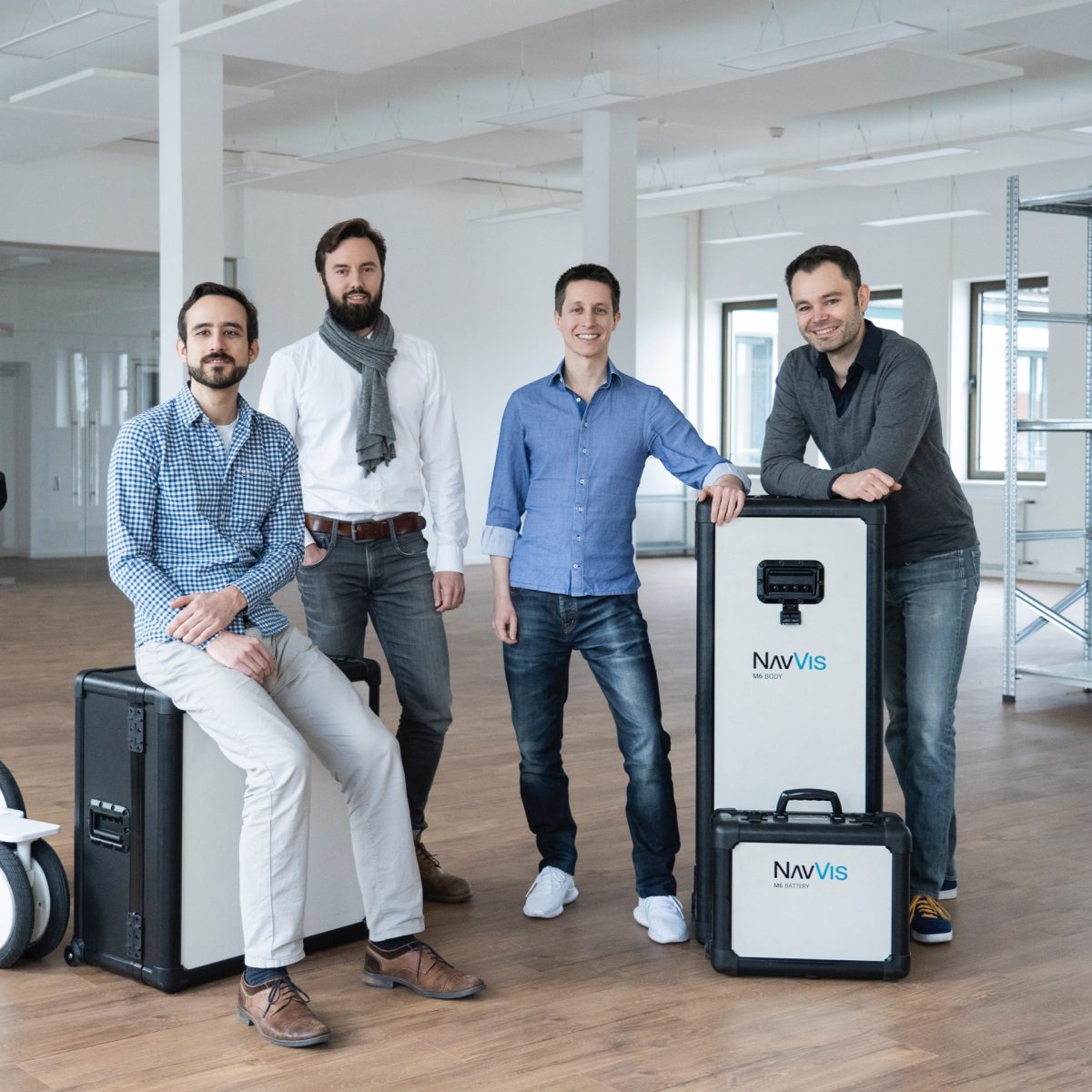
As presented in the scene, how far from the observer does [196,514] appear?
3055mm

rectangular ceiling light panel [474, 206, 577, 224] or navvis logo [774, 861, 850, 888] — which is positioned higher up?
rectangular ceiling light panel [474, 206, 577, 224]

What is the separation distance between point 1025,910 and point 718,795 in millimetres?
969

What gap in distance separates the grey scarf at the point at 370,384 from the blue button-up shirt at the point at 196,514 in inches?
Answer: 12.9

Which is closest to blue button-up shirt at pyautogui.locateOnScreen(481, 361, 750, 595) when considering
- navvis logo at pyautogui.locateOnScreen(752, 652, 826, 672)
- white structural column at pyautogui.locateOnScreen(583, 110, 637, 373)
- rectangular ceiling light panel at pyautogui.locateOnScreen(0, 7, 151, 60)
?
navvis logo at pyautogui.locateOnScreen(752, 652, 826, 672)

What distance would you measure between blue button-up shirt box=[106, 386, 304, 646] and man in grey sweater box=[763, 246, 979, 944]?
1.14 m

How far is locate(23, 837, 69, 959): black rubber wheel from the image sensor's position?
320 cm

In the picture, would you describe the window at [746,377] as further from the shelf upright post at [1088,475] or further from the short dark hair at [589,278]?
the short dark hair at [589,278]

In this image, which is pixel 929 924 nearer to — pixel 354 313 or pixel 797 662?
pixel 797 662

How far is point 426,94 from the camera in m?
10.9

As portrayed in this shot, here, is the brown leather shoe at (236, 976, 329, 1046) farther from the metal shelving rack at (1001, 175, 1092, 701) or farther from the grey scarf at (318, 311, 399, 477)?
the metal shelving rack at (1001, 175, 1092, 701)

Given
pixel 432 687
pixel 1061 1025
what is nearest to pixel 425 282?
pixel 432 687

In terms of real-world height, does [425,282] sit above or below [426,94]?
below

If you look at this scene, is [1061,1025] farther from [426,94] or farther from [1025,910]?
[426,94]

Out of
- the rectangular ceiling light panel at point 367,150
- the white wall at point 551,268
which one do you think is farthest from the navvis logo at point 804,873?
the white wall at point 551,268
